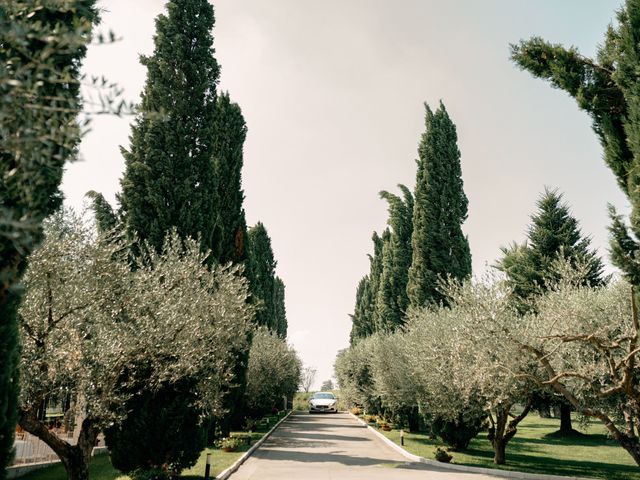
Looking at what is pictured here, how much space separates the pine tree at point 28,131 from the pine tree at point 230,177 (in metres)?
19.1

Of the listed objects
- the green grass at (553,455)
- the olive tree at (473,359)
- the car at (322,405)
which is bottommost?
the car at (322,405)

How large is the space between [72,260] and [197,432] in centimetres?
623

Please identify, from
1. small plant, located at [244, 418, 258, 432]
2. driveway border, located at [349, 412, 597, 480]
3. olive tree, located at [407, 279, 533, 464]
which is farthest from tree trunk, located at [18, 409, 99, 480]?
small plant, located at [244, 418, 258, 432]

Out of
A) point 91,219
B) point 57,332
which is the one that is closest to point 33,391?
point 57,332

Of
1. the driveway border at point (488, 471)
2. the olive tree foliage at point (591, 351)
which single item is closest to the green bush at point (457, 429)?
the driveway border at point (488, 471)

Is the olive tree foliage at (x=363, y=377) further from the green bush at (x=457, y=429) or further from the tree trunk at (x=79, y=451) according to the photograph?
the tree trunk at (x=79, y=451)

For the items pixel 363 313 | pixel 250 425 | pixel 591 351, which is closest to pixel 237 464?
pixel 591 351

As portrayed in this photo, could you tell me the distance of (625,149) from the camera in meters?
11.9

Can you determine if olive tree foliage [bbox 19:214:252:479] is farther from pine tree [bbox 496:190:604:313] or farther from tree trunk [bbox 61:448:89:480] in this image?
pine tree [bbox 496:190:604:313]

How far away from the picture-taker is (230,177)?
30500 mm

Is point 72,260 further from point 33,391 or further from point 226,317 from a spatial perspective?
point 226,317

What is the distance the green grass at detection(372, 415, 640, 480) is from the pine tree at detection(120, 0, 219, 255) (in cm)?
1353

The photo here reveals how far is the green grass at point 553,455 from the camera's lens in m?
17.9

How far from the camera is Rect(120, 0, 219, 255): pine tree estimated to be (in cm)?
1914
